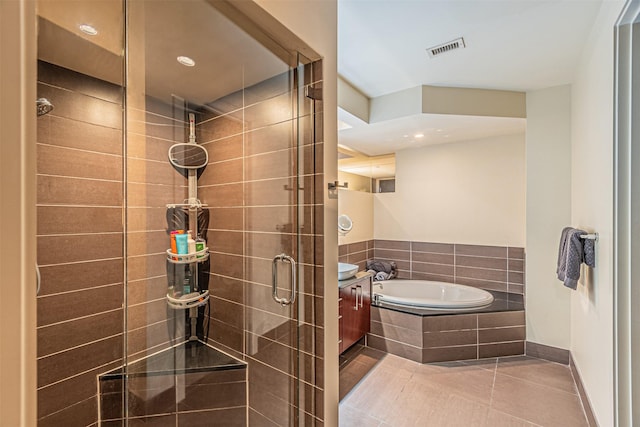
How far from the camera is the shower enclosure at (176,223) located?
152 cm

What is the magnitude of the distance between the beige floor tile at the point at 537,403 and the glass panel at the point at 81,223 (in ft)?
8.70

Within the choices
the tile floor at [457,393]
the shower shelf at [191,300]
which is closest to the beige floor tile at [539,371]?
the tile floor at [457,393]

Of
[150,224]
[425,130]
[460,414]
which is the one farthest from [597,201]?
[150,224]

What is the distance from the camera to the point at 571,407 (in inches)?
81.9

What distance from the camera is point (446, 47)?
2.14m

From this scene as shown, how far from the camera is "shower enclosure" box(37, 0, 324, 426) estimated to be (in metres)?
1.52

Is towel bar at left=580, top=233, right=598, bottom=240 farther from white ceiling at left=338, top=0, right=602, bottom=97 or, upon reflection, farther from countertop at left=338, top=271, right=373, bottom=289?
countertop at left=338, top=271, right=373, bottom=289

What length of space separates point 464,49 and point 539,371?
2.84 m

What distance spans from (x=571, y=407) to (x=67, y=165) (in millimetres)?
3706

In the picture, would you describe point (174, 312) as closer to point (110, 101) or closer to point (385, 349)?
point (110, 101)

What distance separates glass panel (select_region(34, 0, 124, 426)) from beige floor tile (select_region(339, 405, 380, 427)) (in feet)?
4.68

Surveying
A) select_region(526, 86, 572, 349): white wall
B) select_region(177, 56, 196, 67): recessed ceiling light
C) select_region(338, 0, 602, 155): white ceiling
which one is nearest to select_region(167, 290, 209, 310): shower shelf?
select_region(177, 56, 196, 67): recessed ceiling light

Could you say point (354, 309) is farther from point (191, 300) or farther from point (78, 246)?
point (78, 246)

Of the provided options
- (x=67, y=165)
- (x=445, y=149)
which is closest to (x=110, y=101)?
(x=67, y=165)
